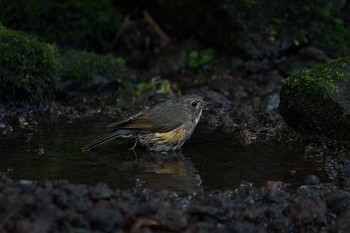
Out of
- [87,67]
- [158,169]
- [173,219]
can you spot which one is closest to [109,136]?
[158,169]

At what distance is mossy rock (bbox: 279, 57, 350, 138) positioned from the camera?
866 cm

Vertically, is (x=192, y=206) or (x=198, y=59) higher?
(x=192, y=206)

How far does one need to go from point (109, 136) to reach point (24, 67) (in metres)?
2.28

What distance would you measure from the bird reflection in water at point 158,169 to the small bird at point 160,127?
0.15 metres

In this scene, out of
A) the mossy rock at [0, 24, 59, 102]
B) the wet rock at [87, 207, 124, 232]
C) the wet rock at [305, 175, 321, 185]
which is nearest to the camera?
the wet rock at [87, 207, 124, 232]

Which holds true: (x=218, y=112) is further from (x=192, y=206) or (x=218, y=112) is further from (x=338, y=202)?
(x=192, y=206)

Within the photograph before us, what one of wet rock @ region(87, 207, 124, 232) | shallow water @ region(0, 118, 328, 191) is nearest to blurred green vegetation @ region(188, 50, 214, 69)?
shallow water @ region(0, 118, 328, 191)

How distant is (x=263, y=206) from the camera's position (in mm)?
6891

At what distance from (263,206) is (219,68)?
6.44 meters

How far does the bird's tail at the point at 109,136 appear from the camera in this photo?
9.04 metres

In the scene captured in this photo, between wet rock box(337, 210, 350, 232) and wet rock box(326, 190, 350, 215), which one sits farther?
wet rock box(326, 190, 350, 215)

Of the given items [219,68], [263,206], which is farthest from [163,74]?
[263,206]

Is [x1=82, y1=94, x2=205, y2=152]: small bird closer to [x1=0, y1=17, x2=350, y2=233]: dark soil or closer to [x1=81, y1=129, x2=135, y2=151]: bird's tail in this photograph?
[x1=81, y1=129, x2=135, y2=151]: bird's tail

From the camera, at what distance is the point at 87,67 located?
1198 centimetres
